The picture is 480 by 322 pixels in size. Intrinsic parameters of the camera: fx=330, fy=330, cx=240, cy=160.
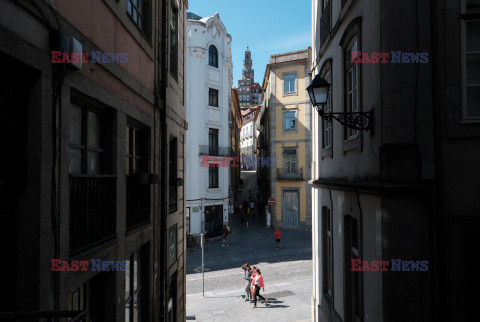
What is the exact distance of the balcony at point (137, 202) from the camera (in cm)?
650

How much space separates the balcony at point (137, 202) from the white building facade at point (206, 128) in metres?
18.4

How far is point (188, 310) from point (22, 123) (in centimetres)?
1217

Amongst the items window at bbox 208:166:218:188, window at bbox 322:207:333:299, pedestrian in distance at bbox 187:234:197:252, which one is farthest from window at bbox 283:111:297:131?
window at bbox 322:207:333:299

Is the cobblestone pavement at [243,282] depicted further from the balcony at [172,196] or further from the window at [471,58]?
the window at [471,58]

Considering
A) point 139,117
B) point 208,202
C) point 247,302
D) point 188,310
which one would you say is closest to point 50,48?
point 139,117

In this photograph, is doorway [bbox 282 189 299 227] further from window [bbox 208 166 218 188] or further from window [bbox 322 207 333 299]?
window [bbox 322 207 333 299]

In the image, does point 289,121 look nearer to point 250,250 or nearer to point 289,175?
point 289,175

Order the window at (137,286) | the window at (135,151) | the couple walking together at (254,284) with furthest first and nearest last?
the couple walking together at (254,284) < the window at (135,151) < the window at (137,286)

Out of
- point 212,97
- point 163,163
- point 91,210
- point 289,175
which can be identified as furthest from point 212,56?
point 91,210

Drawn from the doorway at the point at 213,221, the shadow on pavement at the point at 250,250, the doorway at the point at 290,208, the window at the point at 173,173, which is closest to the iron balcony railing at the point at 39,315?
the window at the point at 173,173

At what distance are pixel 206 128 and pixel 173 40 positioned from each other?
16939mm

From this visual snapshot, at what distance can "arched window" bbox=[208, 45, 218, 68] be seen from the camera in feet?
91.8

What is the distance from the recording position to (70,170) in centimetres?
430

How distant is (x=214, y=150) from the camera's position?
27.7 meters
